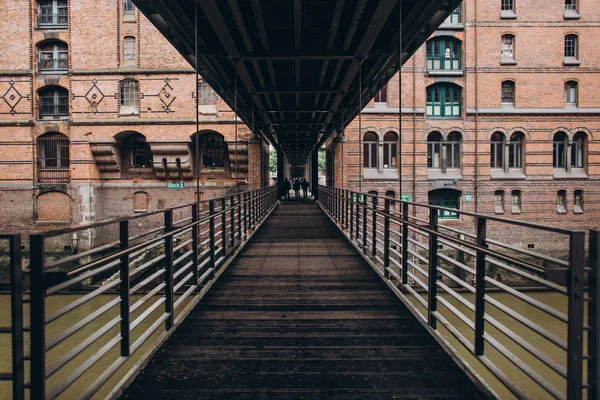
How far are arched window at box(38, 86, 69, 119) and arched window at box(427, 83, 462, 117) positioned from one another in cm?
1878

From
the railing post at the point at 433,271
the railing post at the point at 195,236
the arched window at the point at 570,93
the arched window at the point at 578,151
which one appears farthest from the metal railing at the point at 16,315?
the arched window at the point at 578,151

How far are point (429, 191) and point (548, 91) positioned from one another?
7.78 m

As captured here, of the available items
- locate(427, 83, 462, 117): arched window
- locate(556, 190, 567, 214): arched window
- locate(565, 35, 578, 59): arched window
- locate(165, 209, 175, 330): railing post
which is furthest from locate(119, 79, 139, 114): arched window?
locate(556, 190, 567, 214): arched window

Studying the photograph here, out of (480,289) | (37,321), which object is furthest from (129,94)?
(480,289)

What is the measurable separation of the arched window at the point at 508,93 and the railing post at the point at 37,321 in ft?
78.4

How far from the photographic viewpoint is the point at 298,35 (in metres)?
6.43

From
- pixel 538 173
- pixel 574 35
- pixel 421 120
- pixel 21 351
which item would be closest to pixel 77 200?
pixel 421 120

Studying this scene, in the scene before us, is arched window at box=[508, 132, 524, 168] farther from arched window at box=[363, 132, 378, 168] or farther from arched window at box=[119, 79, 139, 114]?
arched window at box=[119, 79, 139, 114]

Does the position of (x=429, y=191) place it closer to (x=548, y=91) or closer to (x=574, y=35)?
(x=548, y=91)

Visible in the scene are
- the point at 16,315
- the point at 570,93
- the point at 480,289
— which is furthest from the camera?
the point at 570,93

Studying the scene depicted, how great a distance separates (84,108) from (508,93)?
2150cm

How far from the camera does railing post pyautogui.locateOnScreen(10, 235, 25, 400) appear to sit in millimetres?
1897

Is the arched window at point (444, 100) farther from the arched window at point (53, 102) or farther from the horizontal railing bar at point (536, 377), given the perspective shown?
the horizontal railing bar at point (536, 377)

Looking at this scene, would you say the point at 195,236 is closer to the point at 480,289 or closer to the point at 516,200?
the point at 480,289
